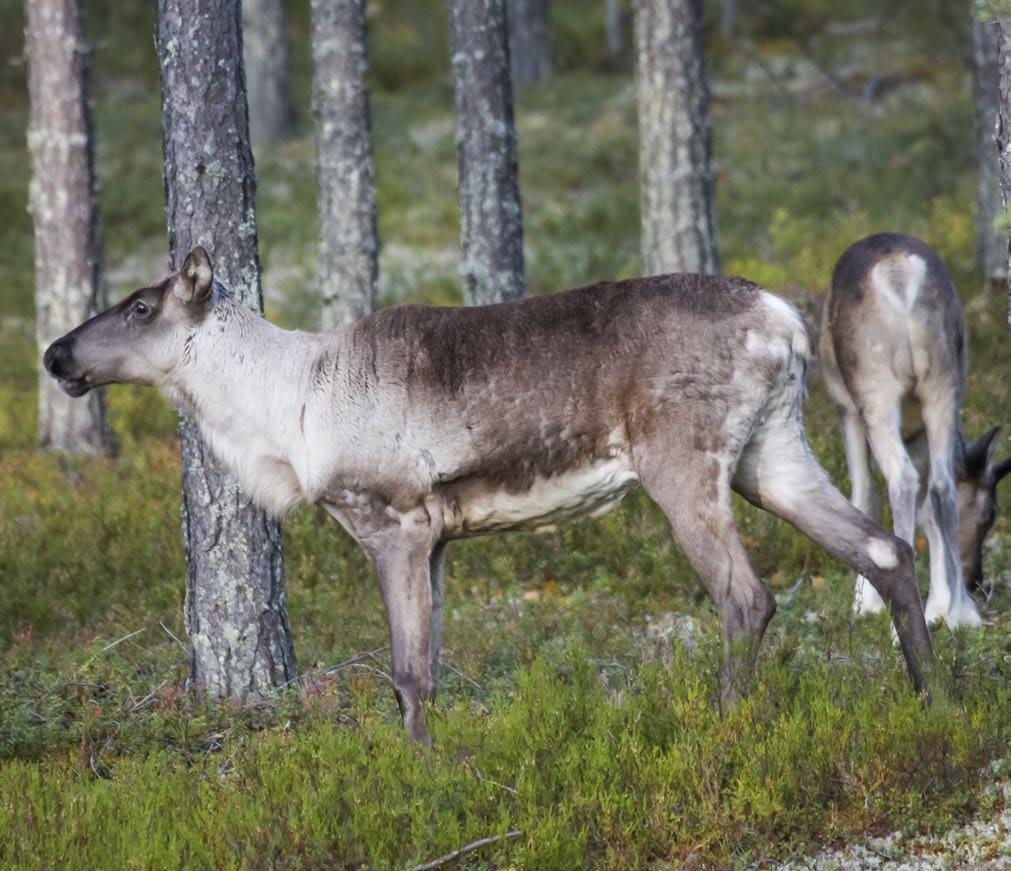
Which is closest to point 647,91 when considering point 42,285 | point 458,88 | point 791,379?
point 458,88

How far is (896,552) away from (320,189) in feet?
26.3

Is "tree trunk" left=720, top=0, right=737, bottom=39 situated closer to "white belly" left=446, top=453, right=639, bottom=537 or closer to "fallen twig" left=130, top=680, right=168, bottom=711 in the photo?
"white belly" left=446, top=453, right=639, bottom=537

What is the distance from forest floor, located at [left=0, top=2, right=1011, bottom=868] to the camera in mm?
5426

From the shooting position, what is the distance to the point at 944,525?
868 centimetres

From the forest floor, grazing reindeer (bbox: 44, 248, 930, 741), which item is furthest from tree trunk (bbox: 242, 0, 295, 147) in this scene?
grazing reindeer (bbox: 44, 248, 930, 741)

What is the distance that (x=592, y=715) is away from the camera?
20.0 ft

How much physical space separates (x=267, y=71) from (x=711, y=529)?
72.6ft

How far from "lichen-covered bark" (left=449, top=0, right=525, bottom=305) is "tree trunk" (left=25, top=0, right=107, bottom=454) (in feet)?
12.9

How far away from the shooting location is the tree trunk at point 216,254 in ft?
24.2

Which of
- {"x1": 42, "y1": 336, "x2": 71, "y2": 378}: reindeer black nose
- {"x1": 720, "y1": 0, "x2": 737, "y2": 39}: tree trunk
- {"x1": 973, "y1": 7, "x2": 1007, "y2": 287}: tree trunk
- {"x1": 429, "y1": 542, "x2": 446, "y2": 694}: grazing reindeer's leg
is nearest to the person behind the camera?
{"x1": 429, "y1": 542, "x2": 446, "y2": 694}: grazing reindeer's leg

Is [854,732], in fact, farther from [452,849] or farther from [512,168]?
[512,168]

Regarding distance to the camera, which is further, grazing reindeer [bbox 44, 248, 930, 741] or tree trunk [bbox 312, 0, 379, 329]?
tree trunk [bbox 312, 0, 379, 329]

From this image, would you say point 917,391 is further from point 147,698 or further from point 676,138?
point 676,138

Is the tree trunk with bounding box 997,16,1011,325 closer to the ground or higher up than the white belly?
higher up
